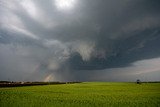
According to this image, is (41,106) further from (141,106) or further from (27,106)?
(141,106)

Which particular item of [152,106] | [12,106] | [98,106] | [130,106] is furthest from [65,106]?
[152,106]

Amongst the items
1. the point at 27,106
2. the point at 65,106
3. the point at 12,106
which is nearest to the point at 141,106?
the point at 65,106

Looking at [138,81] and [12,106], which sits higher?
[138,81]

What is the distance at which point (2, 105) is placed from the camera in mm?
23031

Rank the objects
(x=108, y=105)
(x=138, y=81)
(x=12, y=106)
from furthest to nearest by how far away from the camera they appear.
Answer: (x=138, y=81)
(x=108, y=105)
(x=12, y=106)

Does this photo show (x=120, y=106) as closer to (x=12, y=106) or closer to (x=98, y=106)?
(x=98, y=106)

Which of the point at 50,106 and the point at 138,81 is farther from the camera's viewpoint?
the point at 138,81

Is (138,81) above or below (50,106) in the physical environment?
→ above

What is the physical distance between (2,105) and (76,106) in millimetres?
7958

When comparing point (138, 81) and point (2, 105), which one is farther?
point (138, 81)

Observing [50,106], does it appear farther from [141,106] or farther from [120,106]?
[141,106]

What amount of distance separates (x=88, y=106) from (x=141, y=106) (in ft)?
18.8

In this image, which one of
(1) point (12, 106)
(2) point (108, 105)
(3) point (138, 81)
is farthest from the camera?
(3) point (138, 81)

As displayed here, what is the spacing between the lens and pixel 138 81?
15312 centimetres
